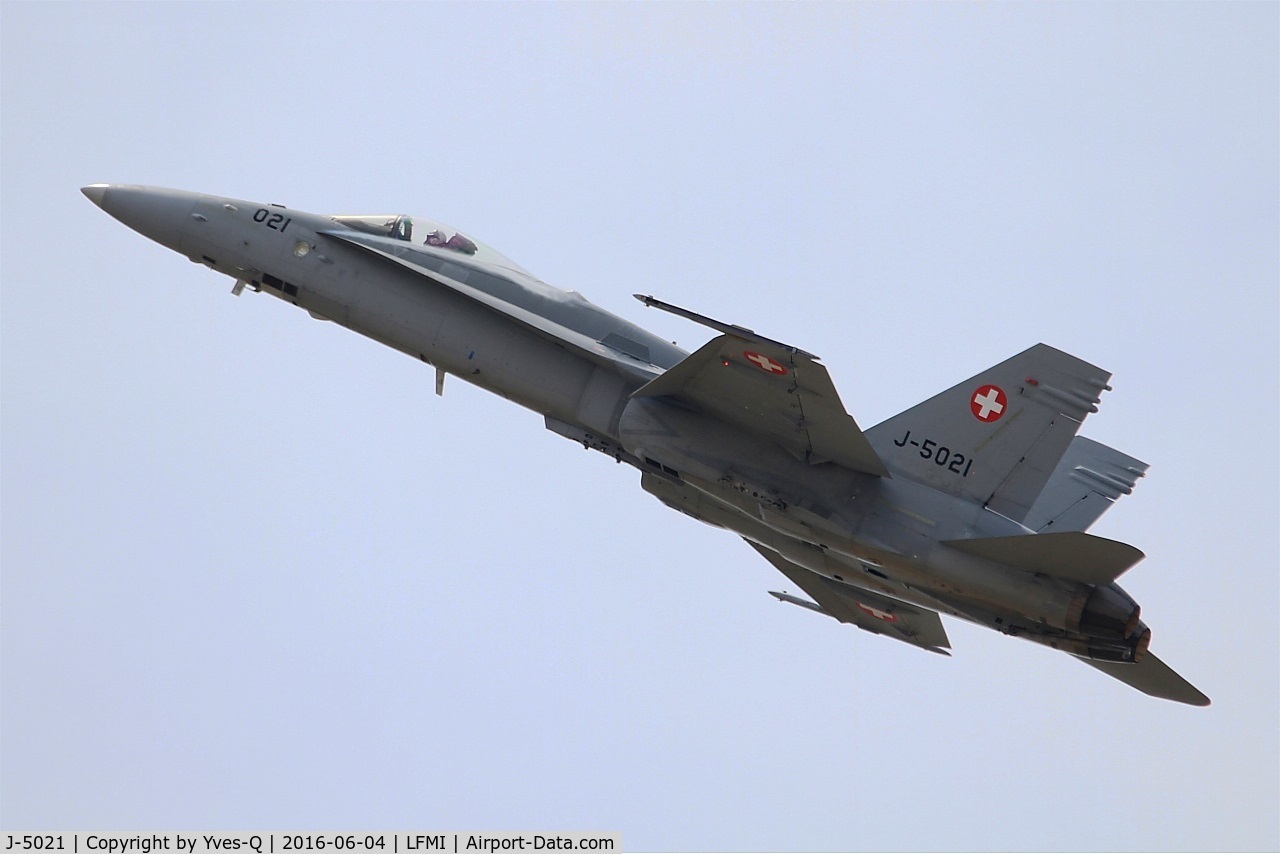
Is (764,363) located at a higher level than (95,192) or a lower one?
lower

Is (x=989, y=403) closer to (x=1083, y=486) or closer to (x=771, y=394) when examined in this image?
(x=771, y=394)

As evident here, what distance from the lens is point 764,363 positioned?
16922 mm

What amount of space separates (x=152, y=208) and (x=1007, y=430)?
37.9 ft

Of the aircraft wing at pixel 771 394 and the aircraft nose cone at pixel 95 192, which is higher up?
the aircraft nose cone at pixel 95 192

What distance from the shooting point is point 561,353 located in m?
18.9

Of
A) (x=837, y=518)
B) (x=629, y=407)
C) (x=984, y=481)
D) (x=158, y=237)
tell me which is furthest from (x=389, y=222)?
(x=984, y=481)

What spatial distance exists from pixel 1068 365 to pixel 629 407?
5259 millimetres

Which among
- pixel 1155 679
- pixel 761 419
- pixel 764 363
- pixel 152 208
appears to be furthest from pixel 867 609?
pixel 152 208

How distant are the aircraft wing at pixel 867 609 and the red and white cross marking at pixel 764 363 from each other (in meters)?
5.00

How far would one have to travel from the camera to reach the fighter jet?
17.2 meters

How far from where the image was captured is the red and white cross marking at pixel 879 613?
858 inches

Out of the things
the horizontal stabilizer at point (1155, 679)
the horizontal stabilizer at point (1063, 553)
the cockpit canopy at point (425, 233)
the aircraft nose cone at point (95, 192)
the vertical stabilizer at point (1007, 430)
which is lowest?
the horizontal stabilizer at point (1155, 679)

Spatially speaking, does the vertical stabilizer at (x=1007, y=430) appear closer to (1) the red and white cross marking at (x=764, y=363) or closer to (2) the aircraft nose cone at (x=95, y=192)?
(1) the red and white cross marking at (x=764, y=363)

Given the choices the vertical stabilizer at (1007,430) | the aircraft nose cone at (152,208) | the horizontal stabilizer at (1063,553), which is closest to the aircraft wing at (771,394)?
the vertical stabilizer at (1007,430)
